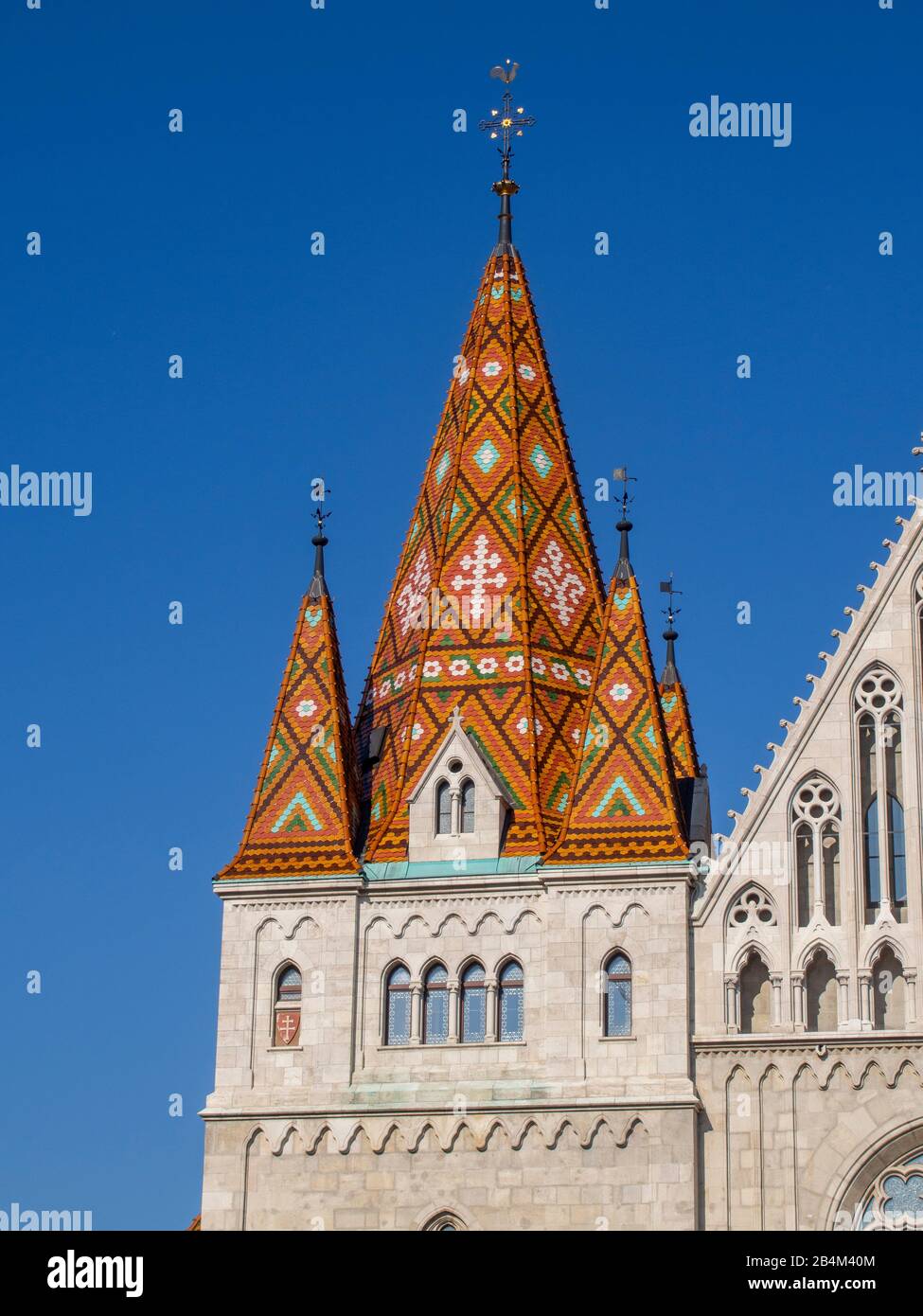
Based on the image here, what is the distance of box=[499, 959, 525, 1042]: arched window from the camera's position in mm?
32094

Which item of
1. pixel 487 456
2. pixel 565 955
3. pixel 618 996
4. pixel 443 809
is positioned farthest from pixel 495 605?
pixel 618 996

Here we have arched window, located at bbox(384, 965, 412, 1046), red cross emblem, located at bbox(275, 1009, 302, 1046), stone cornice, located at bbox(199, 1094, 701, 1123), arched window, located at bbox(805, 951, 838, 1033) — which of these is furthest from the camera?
red cross emblem, located at bbox(275, 1009, 302, 1046)

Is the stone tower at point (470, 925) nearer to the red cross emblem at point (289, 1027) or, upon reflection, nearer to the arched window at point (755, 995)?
the red cross emblem at point (289, 1027)

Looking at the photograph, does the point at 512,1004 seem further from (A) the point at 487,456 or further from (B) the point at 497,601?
(A) the point at 487,456

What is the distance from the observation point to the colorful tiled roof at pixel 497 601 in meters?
33.8

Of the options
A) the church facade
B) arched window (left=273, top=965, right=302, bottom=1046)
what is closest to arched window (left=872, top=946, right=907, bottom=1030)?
the church facade

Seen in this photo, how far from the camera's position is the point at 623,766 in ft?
108

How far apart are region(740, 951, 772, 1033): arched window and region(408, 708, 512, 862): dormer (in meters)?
3.37

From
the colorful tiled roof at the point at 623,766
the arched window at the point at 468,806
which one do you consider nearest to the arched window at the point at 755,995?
the colorful tiled roof at the point at 623,766

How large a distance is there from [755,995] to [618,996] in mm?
1596

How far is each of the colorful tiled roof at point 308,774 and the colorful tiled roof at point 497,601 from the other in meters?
0.59

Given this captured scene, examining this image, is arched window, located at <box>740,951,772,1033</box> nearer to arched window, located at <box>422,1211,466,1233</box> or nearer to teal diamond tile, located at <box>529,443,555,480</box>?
arched window, located at <box>422,1211,466,1233</box>
